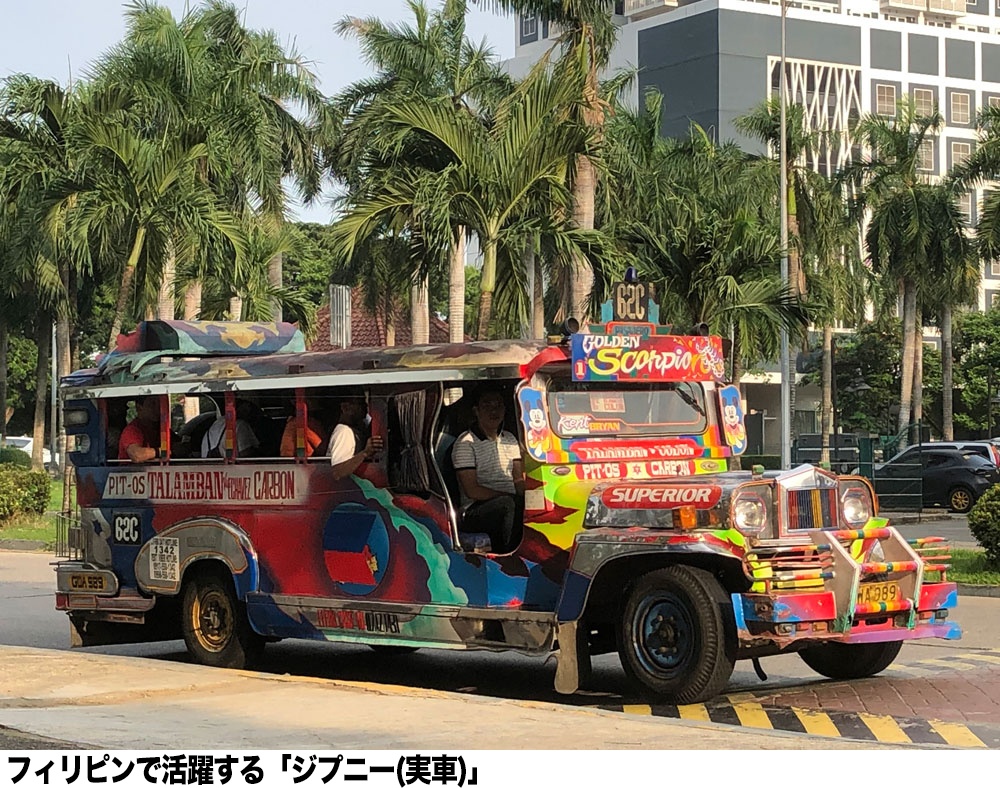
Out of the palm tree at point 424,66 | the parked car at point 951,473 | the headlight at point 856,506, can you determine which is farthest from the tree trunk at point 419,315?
the headlight at point 856,506

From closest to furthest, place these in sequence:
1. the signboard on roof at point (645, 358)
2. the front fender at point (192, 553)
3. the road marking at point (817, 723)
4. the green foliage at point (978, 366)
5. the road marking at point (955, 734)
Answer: the road marking at point (955, 734)
the road marking at point (817, 723)
the signboard on roof at point (645, 358)
the front fender at point (192, 553)
the green foliage at point (978, 366)

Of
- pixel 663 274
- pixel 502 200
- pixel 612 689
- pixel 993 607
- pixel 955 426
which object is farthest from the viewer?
pixel 955 426

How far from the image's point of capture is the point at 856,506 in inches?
429

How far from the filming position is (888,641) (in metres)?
10.7

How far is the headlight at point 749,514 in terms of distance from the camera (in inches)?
392

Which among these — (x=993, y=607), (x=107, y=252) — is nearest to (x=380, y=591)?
(x=993, y=607)

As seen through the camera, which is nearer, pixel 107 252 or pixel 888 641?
pixel 888 641

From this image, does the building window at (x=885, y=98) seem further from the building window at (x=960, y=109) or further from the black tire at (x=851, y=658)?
the black tire at (x=851, y=658)

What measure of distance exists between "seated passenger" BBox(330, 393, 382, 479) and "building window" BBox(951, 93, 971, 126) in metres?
99.0

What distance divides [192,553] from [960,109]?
327ft

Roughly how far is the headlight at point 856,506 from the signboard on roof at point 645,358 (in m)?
1.46
